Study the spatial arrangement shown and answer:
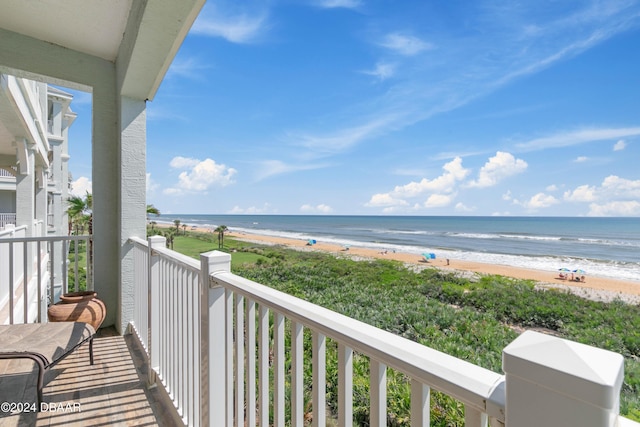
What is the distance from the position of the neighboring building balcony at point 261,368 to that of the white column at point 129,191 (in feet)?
0.42

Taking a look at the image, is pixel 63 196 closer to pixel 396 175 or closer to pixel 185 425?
pixel 185 425

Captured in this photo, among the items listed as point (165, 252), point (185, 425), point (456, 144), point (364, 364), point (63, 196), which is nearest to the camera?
point (185, 425)

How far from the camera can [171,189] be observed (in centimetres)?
3822

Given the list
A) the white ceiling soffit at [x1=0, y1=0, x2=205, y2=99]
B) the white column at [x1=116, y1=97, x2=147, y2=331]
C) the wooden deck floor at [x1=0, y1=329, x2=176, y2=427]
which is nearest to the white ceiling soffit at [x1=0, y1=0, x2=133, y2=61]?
the white ceiling soffit at [x1=0, y1=0, x2=205, y2=99]

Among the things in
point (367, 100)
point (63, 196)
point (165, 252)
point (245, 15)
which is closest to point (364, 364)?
point (165, 252)

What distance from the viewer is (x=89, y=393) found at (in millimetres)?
2135

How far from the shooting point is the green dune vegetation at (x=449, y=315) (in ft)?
8.02

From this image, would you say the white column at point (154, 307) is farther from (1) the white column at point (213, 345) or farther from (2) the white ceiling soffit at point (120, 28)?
Answer: (2) the white ceiling soffit at point (120, 28)

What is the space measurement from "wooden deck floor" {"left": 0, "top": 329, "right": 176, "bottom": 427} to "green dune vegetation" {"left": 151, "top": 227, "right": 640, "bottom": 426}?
129cm

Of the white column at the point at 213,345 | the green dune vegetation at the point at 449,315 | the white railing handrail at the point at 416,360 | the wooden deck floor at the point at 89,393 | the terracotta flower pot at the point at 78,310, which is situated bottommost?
the green dune vegetation at the point at 449,315

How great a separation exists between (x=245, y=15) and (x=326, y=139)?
2694 centimetres

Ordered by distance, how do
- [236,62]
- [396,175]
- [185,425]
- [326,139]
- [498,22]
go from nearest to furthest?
[185,425]
[498,22]
[236,62]
[326,139]
[396,175]

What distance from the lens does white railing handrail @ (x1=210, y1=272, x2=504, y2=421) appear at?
1.58 ft

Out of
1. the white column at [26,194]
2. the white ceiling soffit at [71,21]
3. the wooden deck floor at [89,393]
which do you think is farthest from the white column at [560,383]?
the white column at [26,194]
